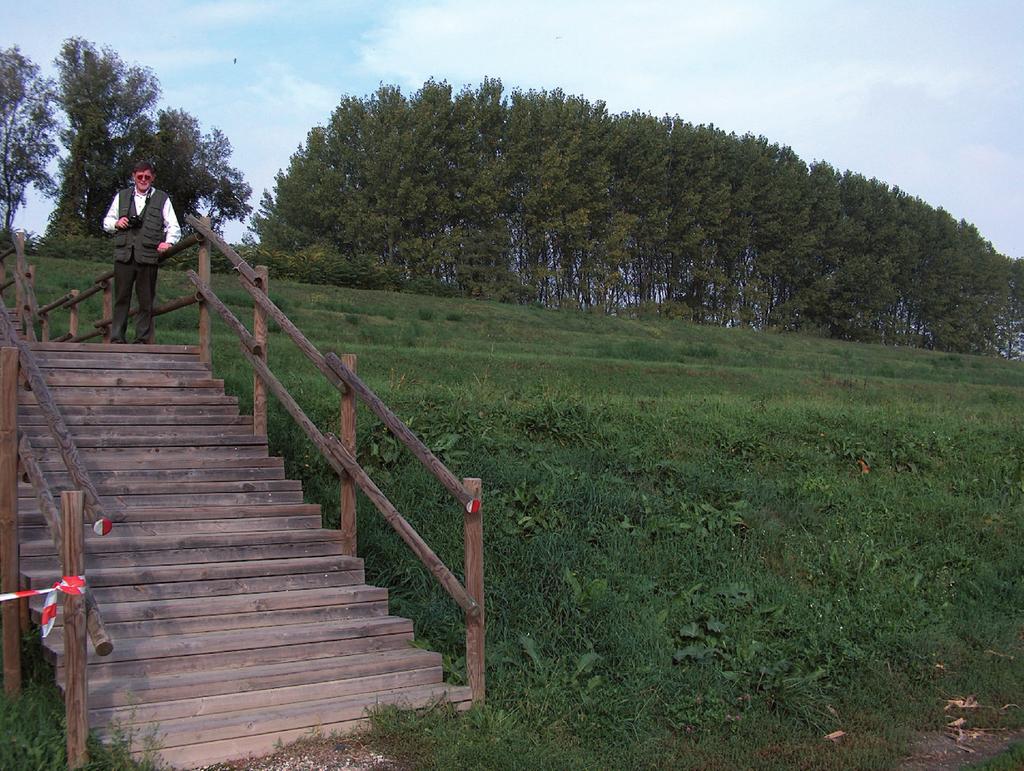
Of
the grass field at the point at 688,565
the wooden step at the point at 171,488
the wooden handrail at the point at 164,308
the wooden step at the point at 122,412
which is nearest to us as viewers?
the grass field at the point at 688,565

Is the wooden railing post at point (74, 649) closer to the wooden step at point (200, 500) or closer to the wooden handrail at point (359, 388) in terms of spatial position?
the wooden step at point (200, 500)

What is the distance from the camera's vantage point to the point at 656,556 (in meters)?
8.04

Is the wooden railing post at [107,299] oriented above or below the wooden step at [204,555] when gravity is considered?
above

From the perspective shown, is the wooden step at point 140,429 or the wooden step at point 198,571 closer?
the wooden step at point 198,571

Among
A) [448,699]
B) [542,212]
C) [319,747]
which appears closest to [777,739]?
[448,699]

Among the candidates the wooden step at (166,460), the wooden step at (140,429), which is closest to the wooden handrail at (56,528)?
the wooden step at (166,460)

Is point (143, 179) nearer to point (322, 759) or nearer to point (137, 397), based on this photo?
point (137, 397)

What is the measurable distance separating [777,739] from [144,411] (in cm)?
523

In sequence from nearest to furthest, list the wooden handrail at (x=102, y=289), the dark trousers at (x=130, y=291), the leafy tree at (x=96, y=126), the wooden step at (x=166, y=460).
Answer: the wooden step at (x=166, y=460)
the wooden handrail at (x=102, y=289)
the dark trousers at (x=130, y=291)
the leafy tree at (x=96, y=126)

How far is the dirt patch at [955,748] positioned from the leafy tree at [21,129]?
49.5 metres

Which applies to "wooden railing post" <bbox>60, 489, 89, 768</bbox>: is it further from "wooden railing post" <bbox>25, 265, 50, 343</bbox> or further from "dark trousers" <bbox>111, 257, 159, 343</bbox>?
"wooden railing post" <bbox>25, 265, 50, 343</bbox>

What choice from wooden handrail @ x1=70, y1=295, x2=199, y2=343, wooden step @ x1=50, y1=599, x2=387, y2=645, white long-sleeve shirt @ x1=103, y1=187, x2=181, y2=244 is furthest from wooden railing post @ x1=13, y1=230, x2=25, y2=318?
wooden step @ x1=50, y1=599, x2=387, y2=645

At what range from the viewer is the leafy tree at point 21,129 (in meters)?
45.9

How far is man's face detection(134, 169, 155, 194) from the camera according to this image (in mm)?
8703
